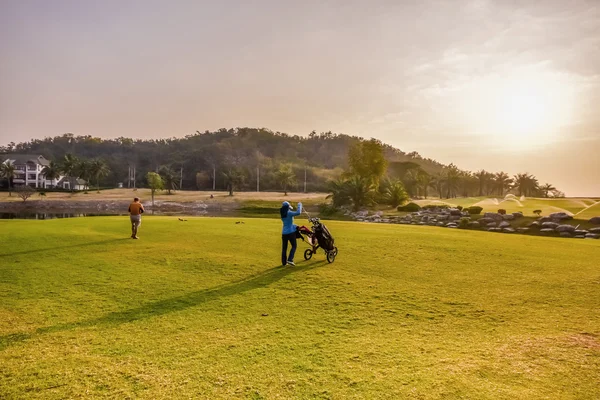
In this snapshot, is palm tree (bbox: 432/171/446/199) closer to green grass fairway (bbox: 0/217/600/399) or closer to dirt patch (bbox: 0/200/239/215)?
dirt patch (bbox: 0/200/239/215)

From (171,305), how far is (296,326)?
3.80 m

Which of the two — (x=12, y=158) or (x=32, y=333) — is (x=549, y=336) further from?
(x=12, y=158)

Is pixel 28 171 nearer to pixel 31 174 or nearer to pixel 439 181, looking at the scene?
pixel 31 174

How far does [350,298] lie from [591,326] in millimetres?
5955

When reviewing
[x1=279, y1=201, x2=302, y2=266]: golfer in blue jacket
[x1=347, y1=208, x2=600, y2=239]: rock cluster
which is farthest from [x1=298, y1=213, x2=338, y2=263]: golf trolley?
[x1=347, y1=208, x2=600, y2=239]: rock cluster

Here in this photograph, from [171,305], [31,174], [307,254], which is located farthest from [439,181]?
[31,174]

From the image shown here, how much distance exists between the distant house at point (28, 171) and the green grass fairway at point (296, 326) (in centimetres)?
16411

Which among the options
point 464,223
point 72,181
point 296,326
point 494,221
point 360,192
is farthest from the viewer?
point 72,181

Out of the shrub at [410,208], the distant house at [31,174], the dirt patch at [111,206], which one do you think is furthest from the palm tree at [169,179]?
the shrub at [410,208]

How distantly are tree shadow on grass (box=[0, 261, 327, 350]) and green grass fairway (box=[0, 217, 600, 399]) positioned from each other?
5 cm

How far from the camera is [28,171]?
498 feet

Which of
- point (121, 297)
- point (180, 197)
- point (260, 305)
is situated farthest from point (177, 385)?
point (180, 197)

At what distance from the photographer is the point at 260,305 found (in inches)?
419

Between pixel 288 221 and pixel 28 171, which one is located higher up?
pixel 28 171
